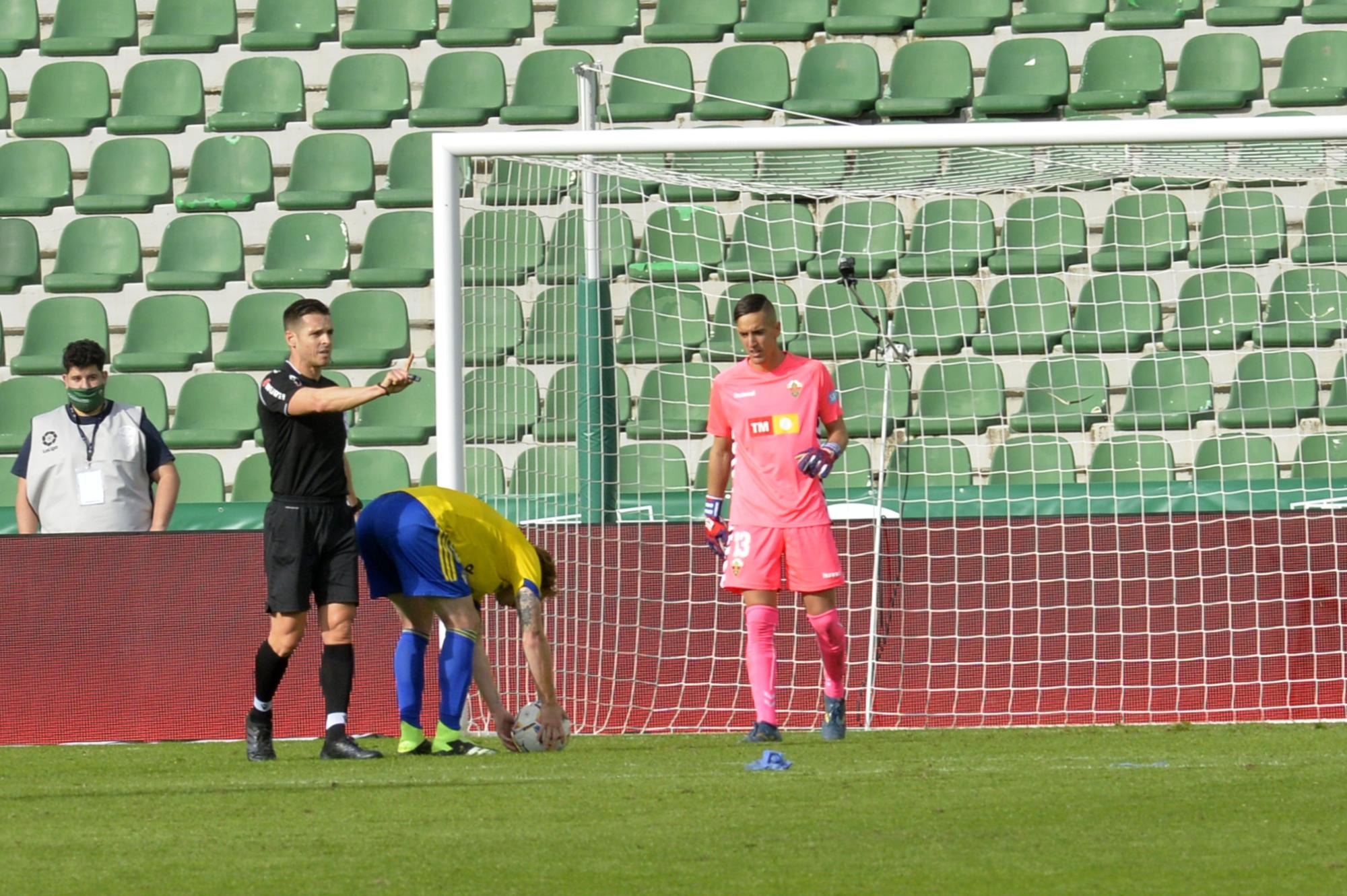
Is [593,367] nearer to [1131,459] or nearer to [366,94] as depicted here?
[1131,459]

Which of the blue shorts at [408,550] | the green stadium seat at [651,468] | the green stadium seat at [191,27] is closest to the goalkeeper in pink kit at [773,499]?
the blue shorts at [408,550]

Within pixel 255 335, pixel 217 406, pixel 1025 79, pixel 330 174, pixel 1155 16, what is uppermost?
pixel 1155 16

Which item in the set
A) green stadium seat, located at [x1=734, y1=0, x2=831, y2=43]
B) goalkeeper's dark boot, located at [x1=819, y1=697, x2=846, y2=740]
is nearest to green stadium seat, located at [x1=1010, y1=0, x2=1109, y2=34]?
green stadium seat, located at [x1=734, y1=0, x2=831, y2=43]

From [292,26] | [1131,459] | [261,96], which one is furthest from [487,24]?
[1131,459]

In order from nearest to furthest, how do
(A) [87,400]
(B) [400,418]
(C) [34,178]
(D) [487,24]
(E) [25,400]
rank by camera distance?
1. (A) [87,400]
2. (B) [400,418]
3. (E) [25,400]
4. (C) [34,178]
5. (D) [487,24]

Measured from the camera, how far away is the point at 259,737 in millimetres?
7070

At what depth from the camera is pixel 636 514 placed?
29.1 ft

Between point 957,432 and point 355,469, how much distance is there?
328cm

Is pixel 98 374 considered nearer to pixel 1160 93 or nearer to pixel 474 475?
pixel 474 475

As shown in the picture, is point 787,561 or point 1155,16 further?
point 1155,16

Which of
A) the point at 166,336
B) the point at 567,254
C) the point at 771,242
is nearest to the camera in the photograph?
the point at 567,254

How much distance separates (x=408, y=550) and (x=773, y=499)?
1.40 meters

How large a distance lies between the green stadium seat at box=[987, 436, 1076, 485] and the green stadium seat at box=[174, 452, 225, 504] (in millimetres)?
4203

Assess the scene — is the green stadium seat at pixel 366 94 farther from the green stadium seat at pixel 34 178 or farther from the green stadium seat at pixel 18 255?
the green stadium seat at pixel 18 255
